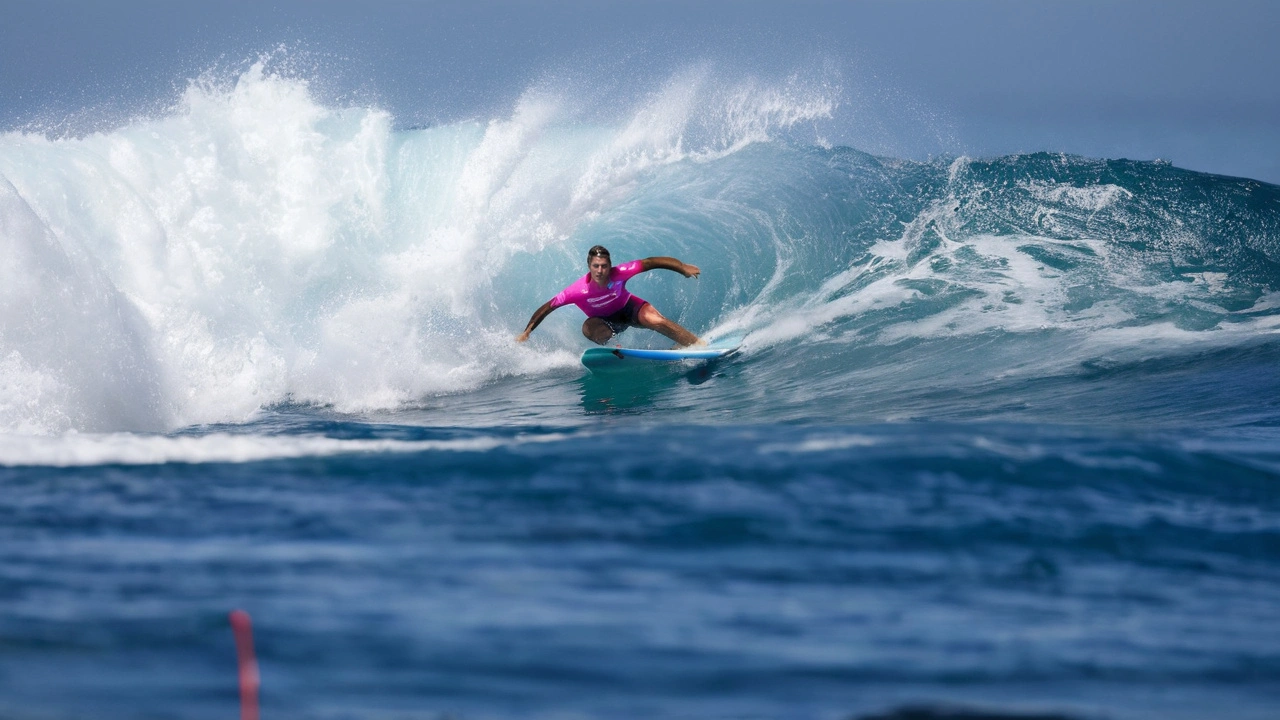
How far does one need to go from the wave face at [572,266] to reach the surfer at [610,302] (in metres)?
0.59

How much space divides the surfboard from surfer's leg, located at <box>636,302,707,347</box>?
0.34ft

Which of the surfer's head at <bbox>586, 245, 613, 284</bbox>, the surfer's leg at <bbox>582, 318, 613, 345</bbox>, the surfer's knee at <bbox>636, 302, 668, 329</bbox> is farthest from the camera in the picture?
the surfer's leg at <bbox>582, 318, 613, 345</bbox>

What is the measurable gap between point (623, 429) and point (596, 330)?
12.1ft

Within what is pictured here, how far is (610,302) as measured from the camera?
10.1m

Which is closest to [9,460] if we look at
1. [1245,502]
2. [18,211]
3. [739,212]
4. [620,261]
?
[18,211]

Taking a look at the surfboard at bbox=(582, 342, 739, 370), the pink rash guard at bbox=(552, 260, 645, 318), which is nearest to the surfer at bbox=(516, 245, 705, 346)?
the pink rash guard at bbox=(552, 260, 645, 318)

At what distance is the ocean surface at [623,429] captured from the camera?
324 centimetres

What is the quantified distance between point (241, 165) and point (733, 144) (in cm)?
624

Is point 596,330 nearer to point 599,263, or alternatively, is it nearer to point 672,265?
point 599,263

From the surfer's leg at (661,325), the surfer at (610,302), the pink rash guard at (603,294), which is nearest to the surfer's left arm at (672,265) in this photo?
the surfer at (610,302)

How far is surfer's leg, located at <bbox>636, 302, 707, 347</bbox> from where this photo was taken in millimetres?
10164

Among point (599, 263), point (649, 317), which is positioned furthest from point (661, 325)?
point (599, 263)

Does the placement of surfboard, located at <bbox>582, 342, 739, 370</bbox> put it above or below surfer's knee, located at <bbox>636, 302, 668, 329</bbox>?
below

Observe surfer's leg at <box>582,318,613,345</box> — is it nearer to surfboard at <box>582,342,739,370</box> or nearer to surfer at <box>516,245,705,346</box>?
surfer at <box>516,245,705,346</box>
